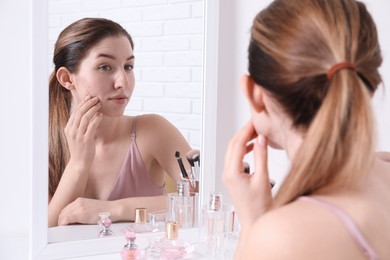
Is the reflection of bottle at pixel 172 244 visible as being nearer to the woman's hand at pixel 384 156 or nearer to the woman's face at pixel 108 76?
the woman's face at pixel 108 76

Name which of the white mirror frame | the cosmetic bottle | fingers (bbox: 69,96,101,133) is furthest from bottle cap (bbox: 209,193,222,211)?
fingers (bbox: 69,96,101,133)

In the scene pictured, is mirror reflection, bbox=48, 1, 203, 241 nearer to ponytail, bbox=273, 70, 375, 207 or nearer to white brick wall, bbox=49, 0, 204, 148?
white brick wall, bbox=49, 0, 204, 148

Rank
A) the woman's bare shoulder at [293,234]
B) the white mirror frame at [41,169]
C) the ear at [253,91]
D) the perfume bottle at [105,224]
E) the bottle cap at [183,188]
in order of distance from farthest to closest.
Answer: the bottle cap at [183,188]
the perfume bottle at [105,224]
the white mirror frame at [41,169]
the ear at [253,91]
the woman's bare shoulder at [293,234]

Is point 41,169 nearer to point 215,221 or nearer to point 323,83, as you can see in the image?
point 215,221

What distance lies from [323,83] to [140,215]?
1.92 feet

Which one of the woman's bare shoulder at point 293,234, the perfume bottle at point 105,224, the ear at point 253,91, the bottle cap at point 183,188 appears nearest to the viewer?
the woman's bare shoulder at point 293,234

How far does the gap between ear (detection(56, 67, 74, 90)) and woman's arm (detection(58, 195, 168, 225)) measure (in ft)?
0.74

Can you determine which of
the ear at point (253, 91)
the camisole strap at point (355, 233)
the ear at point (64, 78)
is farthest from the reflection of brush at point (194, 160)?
the camisole strap at point (355, 233)

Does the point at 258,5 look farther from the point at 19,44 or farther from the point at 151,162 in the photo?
the point at 19,44

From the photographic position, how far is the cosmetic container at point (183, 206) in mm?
1161

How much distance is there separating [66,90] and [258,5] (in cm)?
52

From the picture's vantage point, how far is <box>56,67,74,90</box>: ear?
1.00m

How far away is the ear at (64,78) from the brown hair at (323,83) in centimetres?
46

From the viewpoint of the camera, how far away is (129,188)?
1.10 m
